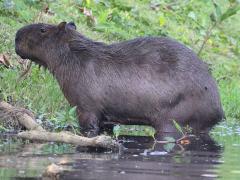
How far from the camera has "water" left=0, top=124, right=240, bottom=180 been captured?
5473mm

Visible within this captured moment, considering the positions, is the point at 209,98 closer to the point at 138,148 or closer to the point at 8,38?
the point at 138,148

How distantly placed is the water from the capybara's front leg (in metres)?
0.75

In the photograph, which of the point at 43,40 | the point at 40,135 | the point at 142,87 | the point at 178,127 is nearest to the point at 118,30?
the point at 43,40

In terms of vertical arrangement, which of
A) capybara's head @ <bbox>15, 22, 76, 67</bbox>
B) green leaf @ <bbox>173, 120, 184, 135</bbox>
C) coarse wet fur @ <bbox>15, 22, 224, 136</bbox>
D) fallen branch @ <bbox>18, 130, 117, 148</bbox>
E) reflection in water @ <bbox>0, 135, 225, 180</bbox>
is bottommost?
reflection in water @ <bbox>0, 135, 225, 180</bbox>

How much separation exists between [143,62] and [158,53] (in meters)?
0.17

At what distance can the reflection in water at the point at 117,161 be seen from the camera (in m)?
5.46

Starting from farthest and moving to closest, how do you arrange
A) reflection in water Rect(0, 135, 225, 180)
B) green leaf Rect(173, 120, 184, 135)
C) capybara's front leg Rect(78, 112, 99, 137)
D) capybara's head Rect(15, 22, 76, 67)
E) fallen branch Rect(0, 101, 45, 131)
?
capybara's head Rect(15, 22, 76, 67) → capybara's front leg Rect(78, 112, 99, 137) → green leaf Rect(173, 120, 184, 135) → fallen branch Rect(0, 101, 45, 131) → reflection in water Rect(0, 135, 225, 180)

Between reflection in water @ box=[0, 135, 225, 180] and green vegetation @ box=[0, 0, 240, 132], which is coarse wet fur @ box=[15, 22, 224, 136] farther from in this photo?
reflection in water @ box=[0, 135, 225, 180]

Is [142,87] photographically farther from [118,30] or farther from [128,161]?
[118,30]

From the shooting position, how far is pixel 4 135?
755 cm

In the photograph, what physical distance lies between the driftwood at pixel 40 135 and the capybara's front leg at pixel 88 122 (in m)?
0.81

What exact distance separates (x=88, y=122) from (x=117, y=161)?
238cm

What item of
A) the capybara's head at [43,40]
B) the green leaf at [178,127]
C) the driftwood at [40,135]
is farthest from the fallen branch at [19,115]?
the green leaf at [178,127]

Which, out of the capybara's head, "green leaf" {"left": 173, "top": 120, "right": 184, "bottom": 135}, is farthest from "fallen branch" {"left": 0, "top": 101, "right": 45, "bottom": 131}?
"green leaf" {"left": 173, "top": 120, "right": 184, "bottom": 135}
